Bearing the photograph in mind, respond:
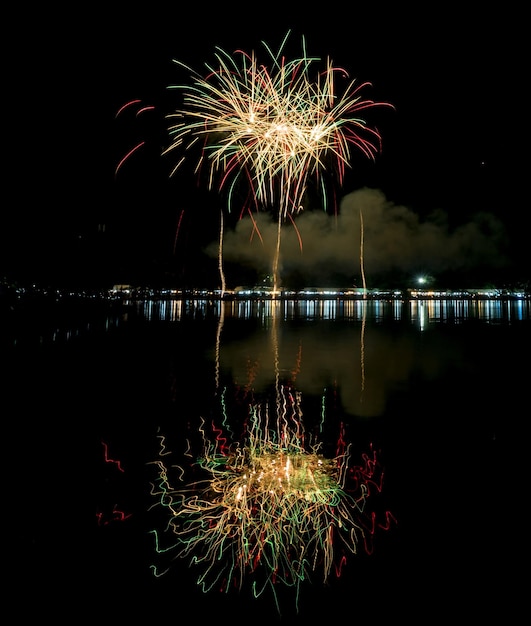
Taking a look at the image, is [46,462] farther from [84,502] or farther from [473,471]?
[473,471]

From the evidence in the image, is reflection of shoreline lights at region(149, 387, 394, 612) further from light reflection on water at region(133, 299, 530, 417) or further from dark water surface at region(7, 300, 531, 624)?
light reflection on water at region(133, 299, 530, 417)

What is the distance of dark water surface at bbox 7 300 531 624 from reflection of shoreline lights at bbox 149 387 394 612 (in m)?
0.11

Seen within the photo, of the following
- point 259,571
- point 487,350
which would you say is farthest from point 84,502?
point 487,350

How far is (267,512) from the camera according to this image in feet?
13.3

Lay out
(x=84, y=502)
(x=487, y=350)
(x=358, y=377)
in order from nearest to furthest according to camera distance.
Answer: (x=84, y=502) < (x=358, y=377) < (x=487, y=350)

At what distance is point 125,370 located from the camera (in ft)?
37.7

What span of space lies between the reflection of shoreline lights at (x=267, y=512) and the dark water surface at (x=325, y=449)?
11cm

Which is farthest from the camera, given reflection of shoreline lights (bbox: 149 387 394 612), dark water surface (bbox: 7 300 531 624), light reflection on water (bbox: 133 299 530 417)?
light reflection on water (bbox: 133 299 530 417)

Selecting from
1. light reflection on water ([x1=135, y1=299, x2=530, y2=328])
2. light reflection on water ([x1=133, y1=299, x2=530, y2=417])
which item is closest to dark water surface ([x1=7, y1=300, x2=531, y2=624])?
light reflection on water ([x1=133, y1=299, x2=530, y2=417])

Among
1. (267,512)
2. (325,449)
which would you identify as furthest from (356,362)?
(267,512)

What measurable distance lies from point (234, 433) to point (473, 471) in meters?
2.75

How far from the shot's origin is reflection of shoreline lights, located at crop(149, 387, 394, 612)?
11.2ft

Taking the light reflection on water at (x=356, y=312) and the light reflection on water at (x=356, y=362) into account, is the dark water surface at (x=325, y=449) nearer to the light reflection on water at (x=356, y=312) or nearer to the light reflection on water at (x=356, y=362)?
the light reflection on water at (x=356, y=362)

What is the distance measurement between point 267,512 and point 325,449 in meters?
1.85
